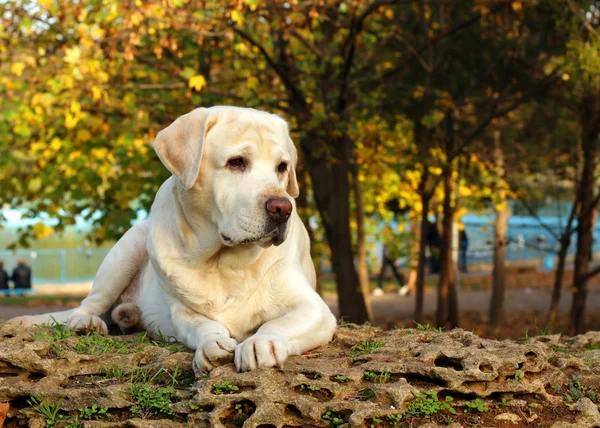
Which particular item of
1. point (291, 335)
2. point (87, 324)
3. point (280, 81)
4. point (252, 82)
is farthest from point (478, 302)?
point (291, 335)

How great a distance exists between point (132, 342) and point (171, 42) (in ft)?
17.3

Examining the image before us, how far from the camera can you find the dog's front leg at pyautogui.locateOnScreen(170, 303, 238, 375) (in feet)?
13.4

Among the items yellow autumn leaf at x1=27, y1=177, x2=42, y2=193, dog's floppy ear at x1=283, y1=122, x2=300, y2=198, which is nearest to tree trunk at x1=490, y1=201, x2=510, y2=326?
yellow autumn leaf at x1=27, y1=177, x2=42, y2=193

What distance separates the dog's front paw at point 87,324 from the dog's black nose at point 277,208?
1.75m

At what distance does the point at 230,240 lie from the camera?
4516 mm

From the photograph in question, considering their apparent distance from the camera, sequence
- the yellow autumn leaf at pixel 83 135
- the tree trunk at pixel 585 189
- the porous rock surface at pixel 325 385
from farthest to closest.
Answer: the tree trunk at pixel 585 189
the yellow autumn leaf at pixel 83 135
the porous rock surface at pixel 325 385

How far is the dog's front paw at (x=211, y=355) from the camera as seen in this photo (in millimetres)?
4078

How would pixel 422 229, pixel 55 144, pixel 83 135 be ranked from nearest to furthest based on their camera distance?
pixel 83 135
pixel 55 144
pixel 422 229

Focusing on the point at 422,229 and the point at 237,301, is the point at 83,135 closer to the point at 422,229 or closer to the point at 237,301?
the point at 422,229

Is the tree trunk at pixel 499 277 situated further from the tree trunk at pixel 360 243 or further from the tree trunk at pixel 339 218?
the tree trunk at pixel 339 218

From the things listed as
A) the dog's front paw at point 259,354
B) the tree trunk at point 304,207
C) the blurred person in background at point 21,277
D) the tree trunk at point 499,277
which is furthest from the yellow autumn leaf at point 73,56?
the blurred person in background at point 21,277

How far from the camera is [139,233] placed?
20.0ft

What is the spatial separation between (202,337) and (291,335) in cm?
47

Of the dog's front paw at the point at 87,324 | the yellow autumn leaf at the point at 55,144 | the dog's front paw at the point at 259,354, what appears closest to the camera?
the dog's front paw at the point at 259,354
